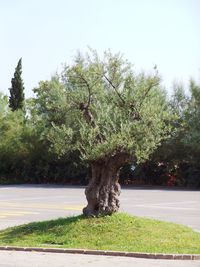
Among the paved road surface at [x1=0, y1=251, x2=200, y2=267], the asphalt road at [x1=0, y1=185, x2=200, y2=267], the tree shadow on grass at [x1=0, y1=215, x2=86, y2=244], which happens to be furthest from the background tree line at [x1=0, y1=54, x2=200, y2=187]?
the paved road surface at [x1=0, y1=251, x2=200, y2=267]

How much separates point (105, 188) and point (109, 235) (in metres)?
1.39

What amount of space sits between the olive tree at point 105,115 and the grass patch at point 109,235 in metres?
0.57

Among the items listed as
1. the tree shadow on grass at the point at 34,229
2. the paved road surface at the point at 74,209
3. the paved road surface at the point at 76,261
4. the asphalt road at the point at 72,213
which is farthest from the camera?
the paved road surface at the point at 74,209

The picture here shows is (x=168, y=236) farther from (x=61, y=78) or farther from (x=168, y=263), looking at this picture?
(x=61, y=78)

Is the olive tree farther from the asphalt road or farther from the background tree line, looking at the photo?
the background tree line

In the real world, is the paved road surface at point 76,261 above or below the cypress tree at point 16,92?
below

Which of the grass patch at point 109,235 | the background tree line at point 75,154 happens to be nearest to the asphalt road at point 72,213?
the grass patch at point 109,235

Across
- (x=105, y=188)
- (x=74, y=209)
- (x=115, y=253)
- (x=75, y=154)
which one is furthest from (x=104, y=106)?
(x=75, y=154)

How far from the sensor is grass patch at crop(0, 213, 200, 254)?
1130cm

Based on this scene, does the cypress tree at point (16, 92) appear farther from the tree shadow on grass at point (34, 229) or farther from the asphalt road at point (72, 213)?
the tree shadow on grass at point (34, 229)

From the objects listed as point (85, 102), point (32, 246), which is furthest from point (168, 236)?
point (85, 102)

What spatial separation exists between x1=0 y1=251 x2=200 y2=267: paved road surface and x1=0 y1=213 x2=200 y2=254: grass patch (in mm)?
Answer: 693

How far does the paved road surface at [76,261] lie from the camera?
9.72 metres

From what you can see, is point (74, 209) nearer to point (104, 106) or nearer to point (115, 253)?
point (104, 106)
